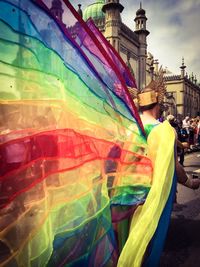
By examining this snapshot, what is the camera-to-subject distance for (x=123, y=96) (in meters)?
2.41

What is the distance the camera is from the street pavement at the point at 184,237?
314cm

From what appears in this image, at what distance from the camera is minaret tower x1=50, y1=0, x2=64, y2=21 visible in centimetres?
190

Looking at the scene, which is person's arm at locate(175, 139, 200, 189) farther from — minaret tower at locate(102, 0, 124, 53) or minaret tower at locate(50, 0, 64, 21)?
minaret tower at locate(102, 0, 124, 53)

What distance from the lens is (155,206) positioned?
2115mm

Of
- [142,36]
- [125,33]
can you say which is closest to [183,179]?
[125,33]

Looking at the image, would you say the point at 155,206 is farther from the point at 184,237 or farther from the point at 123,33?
the point at 123,33

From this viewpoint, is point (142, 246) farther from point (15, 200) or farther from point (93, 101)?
point (93, 101)

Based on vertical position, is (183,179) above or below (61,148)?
below

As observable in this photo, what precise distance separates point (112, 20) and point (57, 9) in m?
24.9

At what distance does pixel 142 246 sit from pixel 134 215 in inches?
11.0

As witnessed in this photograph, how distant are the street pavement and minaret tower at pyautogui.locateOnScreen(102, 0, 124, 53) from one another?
21.9 metres

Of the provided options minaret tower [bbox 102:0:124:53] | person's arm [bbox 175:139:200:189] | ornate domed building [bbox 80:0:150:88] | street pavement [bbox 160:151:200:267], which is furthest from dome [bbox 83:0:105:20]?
person's arm [bbox 175:139:200:189]

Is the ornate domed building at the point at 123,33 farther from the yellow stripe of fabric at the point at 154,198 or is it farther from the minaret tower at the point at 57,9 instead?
the minaret tower at the point at 57,9

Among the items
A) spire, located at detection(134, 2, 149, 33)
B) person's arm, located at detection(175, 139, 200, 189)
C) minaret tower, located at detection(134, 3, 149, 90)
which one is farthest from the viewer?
spire, located at detection(134, 2, 149, 33)
